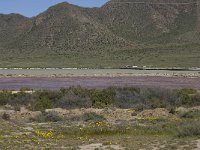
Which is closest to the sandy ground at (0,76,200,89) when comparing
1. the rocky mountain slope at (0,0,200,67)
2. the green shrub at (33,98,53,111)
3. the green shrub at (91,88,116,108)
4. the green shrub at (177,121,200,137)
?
the green shrub at (91,88,116,108)

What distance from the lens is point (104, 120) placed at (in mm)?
29281

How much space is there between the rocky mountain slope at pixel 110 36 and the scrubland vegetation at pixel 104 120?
81447mm

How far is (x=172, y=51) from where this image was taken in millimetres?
135250

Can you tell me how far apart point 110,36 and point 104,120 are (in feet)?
402

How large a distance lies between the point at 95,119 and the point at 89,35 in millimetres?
122931

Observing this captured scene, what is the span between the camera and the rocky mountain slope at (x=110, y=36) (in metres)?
133

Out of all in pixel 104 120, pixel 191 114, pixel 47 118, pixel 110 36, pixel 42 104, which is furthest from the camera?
pixel 110 36

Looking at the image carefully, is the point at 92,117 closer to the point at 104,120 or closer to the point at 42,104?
the point at 104,120

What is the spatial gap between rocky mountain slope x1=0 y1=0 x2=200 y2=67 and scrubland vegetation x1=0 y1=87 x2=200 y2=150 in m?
81.4

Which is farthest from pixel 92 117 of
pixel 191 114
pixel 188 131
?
pixel 188 131

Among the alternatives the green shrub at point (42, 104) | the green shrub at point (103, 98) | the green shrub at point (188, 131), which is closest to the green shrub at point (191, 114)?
the green shrub at point (188, 131)

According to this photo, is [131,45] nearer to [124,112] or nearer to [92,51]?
[92,51]

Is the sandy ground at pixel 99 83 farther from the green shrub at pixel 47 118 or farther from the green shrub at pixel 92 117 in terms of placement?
the green shrub at pixel 47 118

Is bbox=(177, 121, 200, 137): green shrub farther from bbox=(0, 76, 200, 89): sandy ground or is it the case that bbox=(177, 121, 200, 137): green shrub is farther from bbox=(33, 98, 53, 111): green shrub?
bbox=(0, 76, 200, 89): sandy ground
